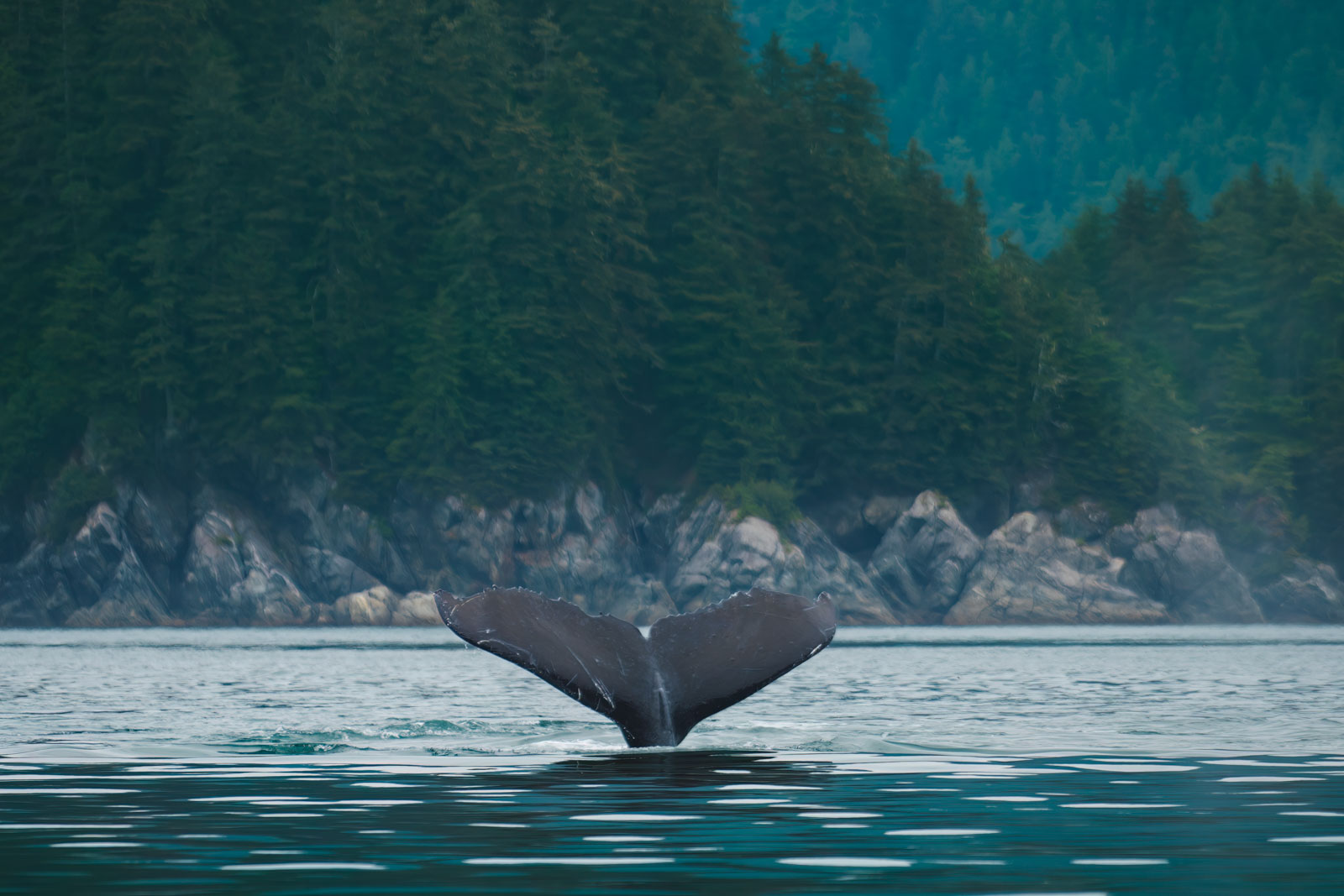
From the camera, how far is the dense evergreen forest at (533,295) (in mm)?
90750

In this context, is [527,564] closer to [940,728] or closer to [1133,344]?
[1133,344]

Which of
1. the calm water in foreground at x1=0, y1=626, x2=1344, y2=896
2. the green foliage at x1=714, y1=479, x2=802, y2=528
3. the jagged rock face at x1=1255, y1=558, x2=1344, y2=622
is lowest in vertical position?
the calm water in foreground at x1=0, y1=626, x2=1344, y2=896

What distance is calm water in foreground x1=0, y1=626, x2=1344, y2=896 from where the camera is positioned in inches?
426

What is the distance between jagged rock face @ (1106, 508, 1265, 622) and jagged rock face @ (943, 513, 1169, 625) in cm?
119

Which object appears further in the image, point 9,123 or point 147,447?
point 9,123

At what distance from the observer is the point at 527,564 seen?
87.5m

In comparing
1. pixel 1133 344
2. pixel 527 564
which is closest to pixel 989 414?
pixel 1133 344

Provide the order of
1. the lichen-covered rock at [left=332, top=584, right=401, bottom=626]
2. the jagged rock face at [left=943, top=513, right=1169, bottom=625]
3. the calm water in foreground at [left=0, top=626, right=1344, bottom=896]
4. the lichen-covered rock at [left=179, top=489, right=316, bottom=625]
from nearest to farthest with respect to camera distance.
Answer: the calm water in foreground at [left=0, top=626, right=1344, bottom=896] → the lichen-covered rock at [left=179, top=489, right=316, bottom=625] → the lichen-covered rock at [left=332, top=584, right=401, bottom=626] → the jagged rock face at [left=943, top=513, right=1169, bottom=625]

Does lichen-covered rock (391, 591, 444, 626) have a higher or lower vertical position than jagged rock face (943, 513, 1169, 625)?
lower

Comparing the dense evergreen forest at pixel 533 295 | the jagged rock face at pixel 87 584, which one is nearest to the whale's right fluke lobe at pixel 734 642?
the jagged rock face at pixel 87 584

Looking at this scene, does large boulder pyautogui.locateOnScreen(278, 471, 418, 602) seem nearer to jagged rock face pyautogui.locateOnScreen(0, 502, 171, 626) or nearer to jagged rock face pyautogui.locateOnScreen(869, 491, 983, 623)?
jagged rock face pyautogui.locateOnScreen(0, 502, 171, 626)

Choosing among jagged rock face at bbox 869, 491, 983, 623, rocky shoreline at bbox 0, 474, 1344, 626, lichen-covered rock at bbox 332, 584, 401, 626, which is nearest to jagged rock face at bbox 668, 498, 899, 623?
rocky shoreline at bbox 0, 474, 1344, 626

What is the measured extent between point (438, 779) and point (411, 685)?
63.1 feet

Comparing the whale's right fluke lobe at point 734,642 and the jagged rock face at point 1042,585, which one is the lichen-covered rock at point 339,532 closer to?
the jagged rock face at point 1042,585
